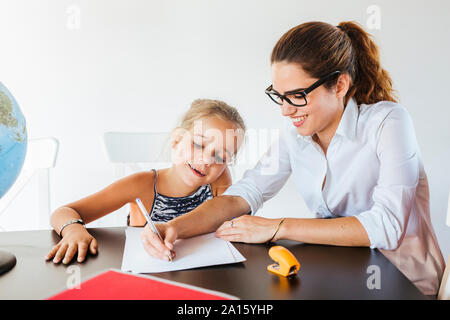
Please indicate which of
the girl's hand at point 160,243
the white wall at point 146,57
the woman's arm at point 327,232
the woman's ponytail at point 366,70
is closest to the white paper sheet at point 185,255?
the girl's hand at point 160,243

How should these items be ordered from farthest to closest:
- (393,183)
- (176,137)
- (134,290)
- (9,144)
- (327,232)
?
(176,137), (393,183), (327,232), (9,144), (134,290)

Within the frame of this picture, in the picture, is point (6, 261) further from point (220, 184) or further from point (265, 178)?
point (220, 184)

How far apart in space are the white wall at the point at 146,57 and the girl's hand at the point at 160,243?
49.3 inches

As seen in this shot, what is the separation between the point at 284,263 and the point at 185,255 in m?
0.23

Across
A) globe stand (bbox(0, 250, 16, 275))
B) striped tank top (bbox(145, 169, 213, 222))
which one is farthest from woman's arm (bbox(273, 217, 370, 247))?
striped tank top (bbox(145, 169, 213, 222))

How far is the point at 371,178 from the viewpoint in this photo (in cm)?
122

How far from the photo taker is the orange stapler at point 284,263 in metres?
0.70

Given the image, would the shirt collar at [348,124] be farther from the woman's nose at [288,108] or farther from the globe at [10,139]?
the globe at [10,139]

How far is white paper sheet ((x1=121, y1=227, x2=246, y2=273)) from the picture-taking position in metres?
0.76

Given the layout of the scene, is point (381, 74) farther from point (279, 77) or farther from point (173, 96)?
point (173, 96)

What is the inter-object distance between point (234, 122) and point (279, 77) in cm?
51

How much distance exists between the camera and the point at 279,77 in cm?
118

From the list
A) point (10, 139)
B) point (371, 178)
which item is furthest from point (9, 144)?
point (371, 178)

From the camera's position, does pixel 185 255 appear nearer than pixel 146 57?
Yes
